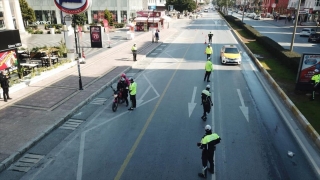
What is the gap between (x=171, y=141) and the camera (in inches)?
391

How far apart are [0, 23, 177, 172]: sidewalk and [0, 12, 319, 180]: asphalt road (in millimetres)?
512

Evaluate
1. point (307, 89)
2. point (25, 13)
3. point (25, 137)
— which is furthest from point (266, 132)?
point (25, 13)

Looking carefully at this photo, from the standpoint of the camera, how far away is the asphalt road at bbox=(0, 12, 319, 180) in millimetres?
8109

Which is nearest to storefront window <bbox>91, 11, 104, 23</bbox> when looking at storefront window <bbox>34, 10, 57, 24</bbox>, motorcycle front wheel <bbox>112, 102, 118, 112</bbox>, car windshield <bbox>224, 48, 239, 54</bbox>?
storefront window <bbox>34, 10, 57, 24</bbox>

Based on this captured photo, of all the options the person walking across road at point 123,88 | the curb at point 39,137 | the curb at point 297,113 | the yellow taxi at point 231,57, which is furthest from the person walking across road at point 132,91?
the yellow taxi at point 231,57

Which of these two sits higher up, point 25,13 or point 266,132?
point 25,13

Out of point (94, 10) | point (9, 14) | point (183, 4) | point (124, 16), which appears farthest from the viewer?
point (183, 4)

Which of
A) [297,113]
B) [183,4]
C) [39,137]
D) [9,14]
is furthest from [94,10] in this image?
[297,113]

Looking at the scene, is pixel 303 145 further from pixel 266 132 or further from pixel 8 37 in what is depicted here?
pixel 8 37

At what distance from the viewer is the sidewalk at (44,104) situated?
967 centimetres

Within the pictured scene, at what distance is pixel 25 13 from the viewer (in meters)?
49.2

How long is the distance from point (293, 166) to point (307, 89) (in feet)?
27.2

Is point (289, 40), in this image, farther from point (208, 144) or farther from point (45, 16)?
point (45, 16)

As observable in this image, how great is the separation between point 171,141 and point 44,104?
24.3ft
